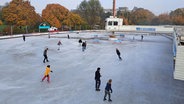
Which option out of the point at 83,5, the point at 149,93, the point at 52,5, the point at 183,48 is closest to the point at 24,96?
the point at 149,93

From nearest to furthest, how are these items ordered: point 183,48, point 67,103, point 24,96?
point 183,48 < point 67,103 < point 24,96

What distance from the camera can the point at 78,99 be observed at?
1155cm

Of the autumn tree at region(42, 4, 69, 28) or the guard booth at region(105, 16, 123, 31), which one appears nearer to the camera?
the guard booth at region(105, 16, 123, 31)

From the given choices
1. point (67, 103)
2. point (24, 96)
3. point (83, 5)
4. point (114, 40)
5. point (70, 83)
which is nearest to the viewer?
point (67, 103)

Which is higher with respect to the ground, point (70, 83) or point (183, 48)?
point (183, 48)

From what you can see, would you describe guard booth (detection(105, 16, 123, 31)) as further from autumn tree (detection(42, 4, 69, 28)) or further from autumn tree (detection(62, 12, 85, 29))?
autumn tree (detection(62, 12, 85, 29))

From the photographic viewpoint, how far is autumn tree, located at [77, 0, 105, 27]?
4126 inches

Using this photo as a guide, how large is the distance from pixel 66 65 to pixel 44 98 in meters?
8.57

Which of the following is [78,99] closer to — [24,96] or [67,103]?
[67,103]

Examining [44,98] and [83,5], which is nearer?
[44,98]

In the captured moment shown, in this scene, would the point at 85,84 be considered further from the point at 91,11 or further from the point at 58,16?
the point at 91,11

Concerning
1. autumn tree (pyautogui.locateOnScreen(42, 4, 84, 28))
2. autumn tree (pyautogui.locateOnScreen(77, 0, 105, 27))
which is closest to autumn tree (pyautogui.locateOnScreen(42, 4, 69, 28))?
autumn tree (pyautogui.locateOnScreen(42, 4, 84, 28))

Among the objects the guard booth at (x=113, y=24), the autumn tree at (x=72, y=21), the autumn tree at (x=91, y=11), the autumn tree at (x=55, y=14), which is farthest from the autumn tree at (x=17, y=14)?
the autumn tree at (x=91, y=11)

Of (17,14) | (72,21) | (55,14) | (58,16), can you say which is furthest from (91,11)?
(17,14)
